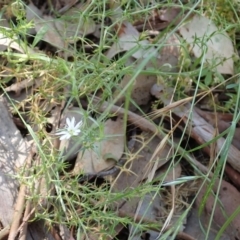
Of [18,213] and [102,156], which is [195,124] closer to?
[102,156]

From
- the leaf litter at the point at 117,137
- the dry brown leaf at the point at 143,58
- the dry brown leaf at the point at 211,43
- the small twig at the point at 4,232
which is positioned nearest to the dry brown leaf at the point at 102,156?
the leaf litter at the point at 117,137

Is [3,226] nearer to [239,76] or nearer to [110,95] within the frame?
[110,95]

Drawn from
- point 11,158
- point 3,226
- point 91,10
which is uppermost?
point 91,10

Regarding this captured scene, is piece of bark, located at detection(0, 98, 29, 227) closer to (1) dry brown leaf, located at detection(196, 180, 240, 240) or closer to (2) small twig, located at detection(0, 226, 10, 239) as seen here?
(2) small twig, located at detection(0, 226, 10, 239)

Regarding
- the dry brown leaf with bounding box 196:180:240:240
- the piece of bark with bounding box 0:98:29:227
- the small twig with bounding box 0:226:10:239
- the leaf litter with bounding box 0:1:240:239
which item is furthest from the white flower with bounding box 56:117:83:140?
the dry brown leaf with bounding box 196:180:240:240

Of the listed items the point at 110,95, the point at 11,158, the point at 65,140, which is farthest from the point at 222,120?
the point at 11,158

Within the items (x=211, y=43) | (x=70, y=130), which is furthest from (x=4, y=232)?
(x=211, y=43)

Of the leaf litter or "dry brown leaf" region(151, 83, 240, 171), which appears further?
"dry brown leaf" region(151, 83, 240, 171)

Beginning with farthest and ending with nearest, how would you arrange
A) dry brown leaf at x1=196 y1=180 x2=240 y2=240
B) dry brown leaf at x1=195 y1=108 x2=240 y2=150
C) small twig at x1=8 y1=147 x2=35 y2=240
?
dry brown leaf at x1=195 y1=108 x2=240 y2=150 → dry brown leaf at x1=196 y1=180 x2=240 y2=240 → small twig at x1=8 y1=147 x2=35 y2=240

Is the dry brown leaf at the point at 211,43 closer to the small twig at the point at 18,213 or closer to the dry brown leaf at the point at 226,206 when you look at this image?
the dry brown leaf at the point at 226,206
